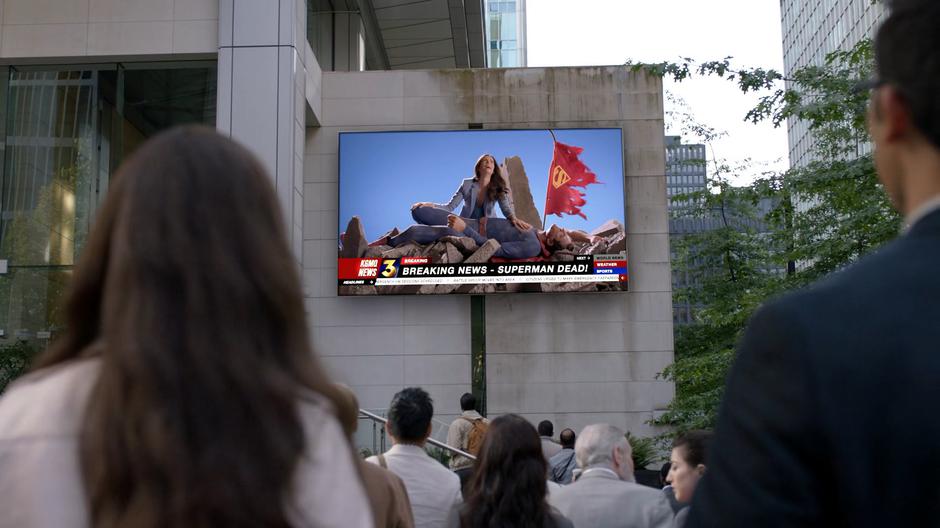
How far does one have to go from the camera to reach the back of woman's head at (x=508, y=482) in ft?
17.3

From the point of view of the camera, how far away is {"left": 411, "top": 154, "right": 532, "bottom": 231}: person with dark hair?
2150 centimetres

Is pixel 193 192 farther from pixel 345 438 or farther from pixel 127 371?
pixel 345 438

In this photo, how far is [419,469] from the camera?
231 inches

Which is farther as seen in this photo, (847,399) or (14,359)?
(14,359)

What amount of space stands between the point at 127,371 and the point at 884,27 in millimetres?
1365

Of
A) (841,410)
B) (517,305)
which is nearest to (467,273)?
(517,305)

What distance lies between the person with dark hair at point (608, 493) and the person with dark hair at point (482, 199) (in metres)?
16.0

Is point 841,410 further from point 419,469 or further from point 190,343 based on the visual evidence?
point 419,469

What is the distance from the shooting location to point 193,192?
1.83 m

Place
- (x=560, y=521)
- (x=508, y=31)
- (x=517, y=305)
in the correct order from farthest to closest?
(x=508, y=31) < (x=517, y=305) < (x=560, y=521)

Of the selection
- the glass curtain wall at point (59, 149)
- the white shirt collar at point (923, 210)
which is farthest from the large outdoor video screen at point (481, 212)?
the white shirt collar at point (923, 210)

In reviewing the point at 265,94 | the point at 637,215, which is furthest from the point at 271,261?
the point at 637,215

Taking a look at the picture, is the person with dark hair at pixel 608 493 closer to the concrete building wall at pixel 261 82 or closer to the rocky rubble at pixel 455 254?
the concrete building wall at pixel 261 82

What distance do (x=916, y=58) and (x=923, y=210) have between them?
0.80 feet
